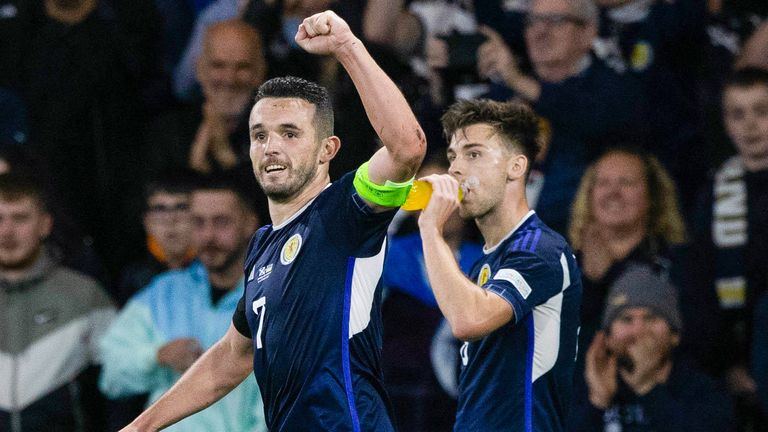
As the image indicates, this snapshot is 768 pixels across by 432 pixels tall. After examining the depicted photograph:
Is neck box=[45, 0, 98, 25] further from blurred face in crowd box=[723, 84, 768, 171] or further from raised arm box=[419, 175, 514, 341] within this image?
raised arm box=[419, 175, 514, 341]

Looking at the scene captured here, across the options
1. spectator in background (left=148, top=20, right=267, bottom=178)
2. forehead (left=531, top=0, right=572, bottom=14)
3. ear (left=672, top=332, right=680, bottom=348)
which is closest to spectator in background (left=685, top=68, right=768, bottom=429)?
ear (left=672, top=332, right=680, bottom=348)

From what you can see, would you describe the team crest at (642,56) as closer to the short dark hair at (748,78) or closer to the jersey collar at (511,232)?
the short dark hair at (748,78)

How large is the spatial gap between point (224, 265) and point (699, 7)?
3186mm

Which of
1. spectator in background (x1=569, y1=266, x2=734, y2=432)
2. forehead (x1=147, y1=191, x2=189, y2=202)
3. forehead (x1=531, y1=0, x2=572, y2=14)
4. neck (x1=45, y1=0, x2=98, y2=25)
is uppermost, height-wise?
Answer: neck (x1=45, y1=0, x2=98, y2=25)

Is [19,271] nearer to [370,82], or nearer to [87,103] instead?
[87,103]

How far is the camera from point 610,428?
21.6 feet

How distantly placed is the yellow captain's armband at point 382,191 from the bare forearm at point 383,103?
13cm

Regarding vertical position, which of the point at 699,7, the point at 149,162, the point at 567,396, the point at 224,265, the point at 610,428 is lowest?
the point at 610,428

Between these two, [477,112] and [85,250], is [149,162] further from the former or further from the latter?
[477,112]

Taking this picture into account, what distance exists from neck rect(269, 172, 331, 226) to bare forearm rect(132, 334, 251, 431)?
684mm

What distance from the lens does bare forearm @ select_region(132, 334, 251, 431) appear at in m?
4.79

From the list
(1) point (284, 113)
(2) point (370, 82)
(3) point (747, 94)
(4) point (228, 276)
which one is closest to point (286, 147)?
(1) point (284, 113)

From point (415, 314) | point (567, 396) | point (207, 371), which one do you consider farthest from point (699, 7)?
point (207, 371)

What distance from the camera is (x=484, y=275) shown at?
5.06 metres
